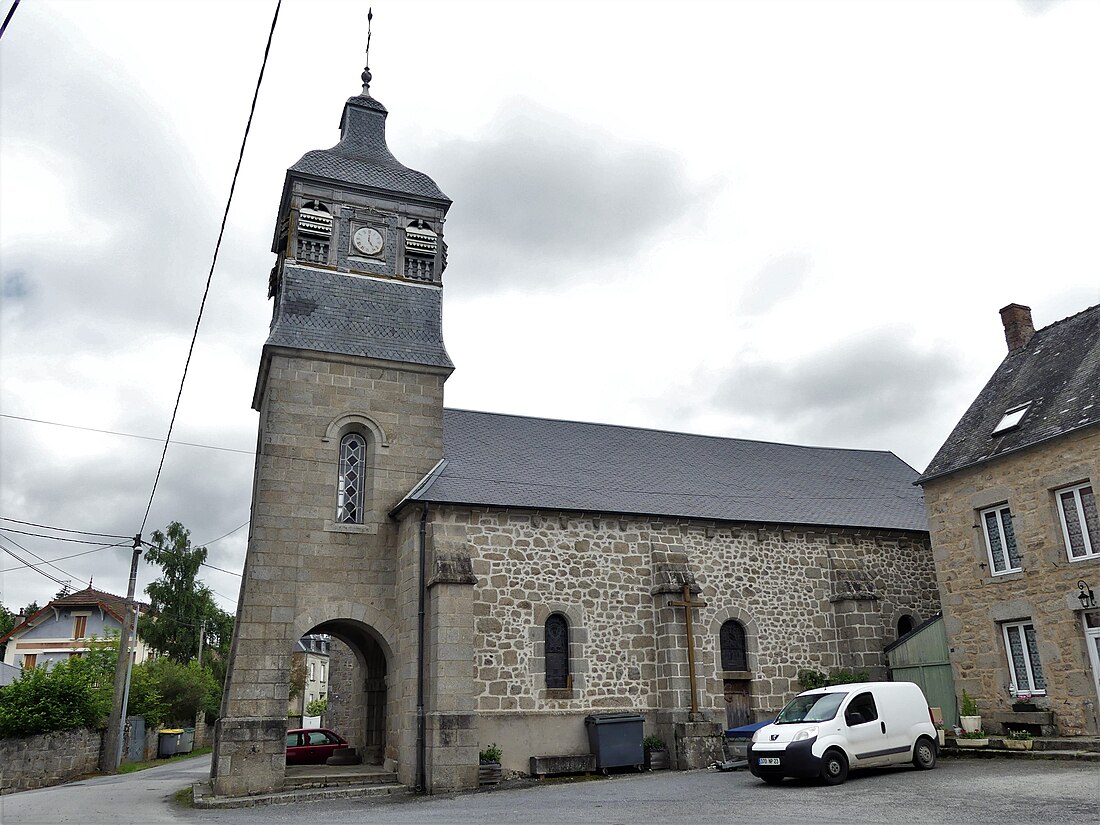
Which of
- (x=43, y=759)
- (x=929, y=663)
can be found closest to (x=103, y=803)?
(x=43, y=759)

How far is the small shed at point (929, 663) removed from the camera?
16922 millimetres

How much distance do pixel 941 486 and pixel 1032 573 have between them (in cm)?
279

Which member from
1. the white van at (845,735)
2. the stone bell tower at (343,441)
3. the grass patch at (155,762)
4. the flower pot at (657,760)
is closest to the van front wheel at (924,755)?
the white van at (845,735)

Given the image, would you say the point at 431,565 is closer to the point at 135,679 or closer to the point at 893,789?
the point at 893,789

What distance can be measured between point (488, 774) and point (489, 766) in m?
Answer: 0.14

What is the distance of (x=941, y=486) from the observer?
17562 millimetres

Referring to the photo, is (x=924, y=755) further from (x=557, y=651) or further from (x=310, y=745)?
(x=310, y=745)

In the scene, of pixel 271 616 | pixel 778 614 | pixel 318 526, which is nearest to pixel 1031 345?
pixel 778 614

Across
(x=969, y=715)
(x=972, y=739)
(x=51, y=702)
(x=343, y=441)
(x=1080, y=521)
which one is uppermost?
(x=343, y=441)

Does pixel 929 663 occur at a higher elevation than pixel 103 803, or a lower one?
higher

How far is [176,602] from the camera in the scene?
41.0m

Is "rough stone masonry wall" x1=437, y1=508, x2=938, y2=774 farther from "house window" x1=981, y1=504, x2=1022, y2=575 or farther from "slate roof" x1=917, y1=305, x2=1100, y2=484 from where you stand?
"slate roof" x1=917, y1=305, x2=1100, y2=484

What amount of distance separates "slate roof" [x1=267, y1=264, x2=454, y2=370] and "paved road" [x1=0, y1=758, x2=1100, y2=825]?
922 cm

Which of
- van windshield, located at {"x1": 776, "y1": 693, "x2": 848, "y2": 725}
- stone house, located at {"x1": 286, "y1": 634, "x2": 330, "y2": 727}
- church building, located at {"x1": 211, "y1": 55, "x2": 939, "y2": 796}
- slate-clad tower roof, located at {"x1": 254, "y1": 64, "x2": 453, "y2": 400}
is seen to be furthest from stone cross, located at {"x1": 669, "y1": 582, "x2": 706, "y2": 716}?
stone house, located at {"x1": 286, "y1": 634, "x2": 330, "y2": 727}
